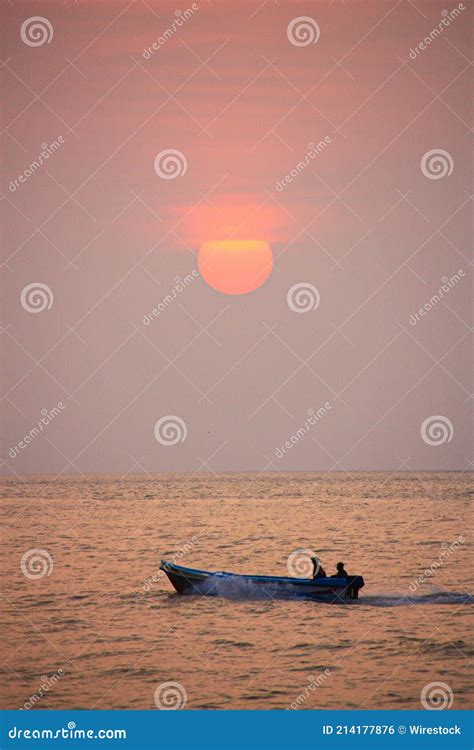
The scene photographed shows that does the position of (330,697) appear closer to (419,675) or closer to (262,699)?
(262,699)

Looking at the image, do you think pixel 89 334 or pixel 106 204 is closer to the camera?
pixel 106 204

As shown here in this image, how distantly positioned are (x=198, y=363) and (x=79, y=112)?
79845 mm

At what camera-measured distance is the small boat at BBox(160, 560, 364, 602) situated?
22.7 m

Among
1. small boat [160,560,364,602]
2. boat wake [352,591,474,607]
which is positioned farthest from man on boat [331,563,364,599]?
boat wake [352,591,474,607]

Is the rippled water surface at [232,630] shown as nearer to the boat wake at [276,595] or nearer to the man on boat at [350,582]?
the boat wake at [276,595]

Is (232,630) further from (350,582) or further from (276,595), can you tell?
(350,582)

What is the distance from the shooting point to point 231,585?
952 inches

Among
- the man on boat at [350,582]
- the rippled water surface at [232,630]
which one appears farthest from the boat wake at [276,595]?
the man on boat at [350,582]

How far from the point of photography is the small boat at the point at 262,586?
74.4 ft

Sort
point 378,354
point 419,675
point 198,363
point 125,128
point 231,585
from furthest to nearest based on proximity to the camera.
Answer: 1. point 198,363
2. point 378,354
3. point 125,128
4. point 231,585
5. point 419,675

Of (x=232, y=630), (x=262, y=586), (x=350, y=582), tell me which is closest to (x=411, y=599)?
(x=350, y=582)

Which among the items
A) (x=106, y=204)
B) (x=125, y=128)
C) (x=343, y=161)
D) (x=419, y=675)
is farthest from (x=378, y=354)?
(x=419, y=675)

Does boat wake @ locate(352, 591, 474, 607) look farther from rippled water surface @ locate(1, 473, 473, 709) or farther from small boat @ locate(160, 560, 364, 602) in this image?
small boat @ locate(160, 560, 364, 602)

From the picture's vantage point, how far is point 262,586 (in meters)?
23.7
